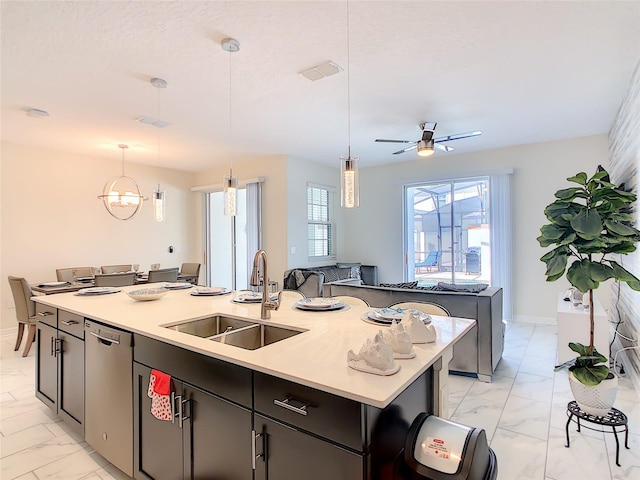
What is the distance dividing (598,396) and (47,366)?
3.91m

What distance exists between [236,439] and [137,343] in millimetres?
819

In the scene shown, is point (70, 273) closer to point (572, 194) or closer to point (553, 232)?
point (553, 232)

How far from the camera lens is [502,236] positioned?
561cm

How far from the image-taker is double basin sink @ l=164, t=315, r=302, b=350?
1.91 m

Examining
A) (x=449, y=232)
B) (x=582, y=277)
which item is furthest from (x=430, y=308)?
(x=449, y=232)

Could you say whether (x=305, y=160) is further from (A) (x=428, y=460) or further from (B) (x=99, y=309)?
(A) (x=428, y=460)

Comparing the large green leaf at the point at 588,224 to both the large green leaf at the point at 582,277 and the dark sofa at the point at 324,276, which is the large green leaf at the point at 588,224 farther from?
the dark sofa at the point at 324,276

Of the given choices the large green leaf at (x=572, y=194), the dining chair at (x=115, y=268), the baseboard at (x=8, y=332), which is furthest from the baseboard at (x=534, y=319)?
the baseboard at (x=8, y=332)

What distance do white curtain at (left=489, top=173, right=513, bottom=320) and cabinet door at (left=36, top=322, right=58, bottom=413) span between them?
5.69m

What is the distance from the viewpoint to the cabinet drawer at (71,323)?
2.29m

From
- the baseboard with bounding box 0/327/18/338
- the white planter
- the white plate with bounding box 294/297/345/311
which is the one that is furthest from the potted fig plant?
Answer: the baseboard with bounding box 0/327/18/338

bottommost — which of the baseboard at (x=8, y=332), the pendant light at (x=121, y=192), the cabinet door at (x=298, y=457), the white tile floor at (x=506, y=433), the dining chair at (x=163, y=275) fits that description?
the white tile floor at (x=506, y=433)

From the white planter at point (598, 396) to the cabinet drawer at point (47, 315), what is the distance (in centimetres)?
364

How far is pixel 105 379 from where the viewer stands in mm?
2074
